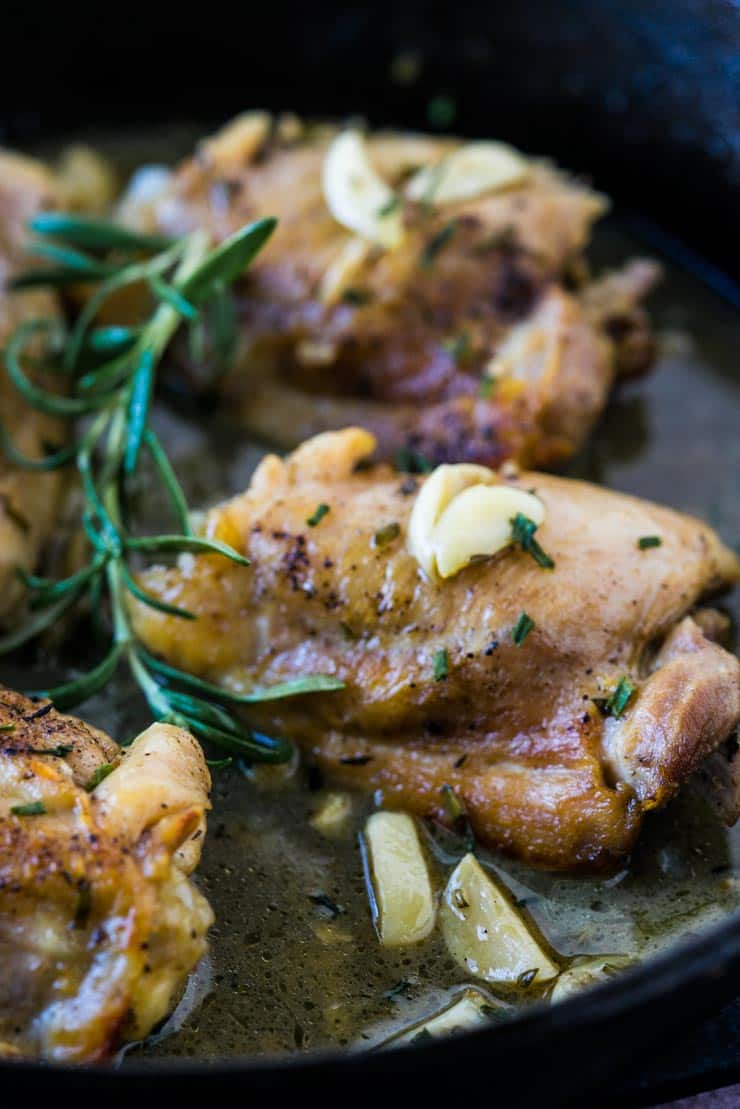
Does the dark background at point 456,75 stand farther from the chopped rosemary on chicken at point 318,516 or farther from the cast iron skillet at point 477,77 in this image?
the chopped rosemary on chicken at point 318,516

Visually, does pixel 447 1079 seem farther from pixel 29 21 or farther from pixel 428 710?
pixel 29 21

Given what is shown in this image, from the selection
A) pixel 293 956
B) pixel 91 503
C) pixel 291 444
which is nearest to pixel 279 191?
pixel 291 444

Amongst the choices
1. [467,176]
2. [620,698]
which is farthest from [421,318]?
[620,698]

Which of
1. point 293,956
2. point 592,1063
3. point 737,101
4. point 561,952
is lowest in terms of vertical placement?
point 293,956

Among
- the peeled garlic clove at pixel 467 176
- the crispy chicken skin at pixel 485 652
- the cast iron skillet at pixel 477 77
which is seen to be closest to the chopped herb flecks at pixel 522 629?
the crispy chicken skin at pixel 485 652

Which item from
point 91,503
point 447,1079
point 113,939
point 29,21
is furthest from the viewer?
point 29,21

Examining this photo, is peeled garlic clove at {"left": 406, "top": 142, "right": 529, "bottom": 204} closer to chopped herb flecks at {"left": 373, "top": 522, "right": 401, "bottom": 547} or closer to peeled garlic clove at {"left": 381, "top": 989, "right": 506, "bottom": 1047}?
chopped herb flecks at {"left": 373, "top": 522, "right": 401, "bottom": 547}
